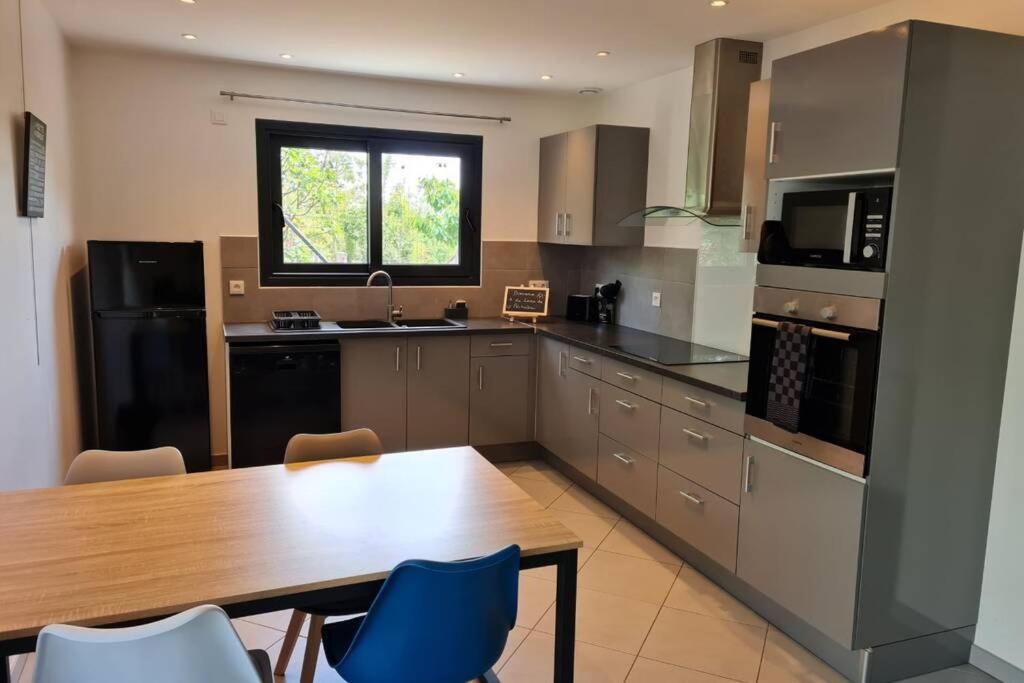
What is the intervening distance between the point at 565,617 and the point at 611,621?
1164 mm

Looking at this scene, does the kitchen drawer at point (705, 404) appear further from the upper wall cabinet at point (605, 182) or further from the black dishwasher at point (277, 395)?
the black dishwasher at point (277, 395)

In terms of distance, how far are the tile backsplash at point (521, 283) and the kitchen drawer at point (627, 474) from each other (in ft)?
2.77

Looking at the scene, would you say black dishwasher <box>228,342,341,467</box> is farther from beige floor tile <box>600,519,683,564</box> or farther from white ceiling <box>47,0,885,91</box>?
beige floor tile <box>600,519,683,564</box>

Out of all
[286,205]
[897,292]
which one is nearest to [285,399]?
[286,205]

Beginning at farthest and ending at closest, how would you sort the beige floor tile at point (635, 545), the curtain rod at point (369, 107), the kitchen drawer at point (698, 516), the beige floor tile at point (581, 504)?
the curtain rod at point (369, 107) → the beige floor tile at point (581, 504) → the beige floor tile at point (635, 545) → the kitchen drawer at point (698, 516)

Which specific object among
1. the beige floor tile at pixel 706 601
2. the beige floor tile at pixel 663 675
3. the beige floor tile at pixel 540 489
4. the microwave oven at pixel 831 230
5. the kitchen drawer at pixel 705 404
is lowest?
the beige floor tile at pixel 663 675

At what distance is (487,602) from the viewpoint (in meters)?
1.63

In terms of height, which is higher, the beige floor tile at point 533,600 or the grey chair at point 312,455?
the grey chair at point 312,455

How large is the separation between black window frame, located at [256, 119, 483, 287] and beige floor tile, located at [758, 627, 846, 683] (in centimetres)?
318

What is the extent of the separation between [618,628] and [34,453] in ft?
8.09

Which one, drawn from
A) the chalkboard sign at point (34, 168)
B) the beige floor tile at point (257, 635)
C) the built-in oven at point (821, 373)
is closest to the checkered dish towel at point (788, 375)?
the built-in oven at point (821, 373)

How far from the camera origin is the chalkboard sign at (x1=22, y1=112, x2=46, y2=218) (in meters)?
2.85

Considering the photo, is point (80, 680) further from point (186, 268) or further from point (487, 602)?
point (186, 268)

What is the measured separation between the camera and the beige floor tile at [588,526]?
143 inches
